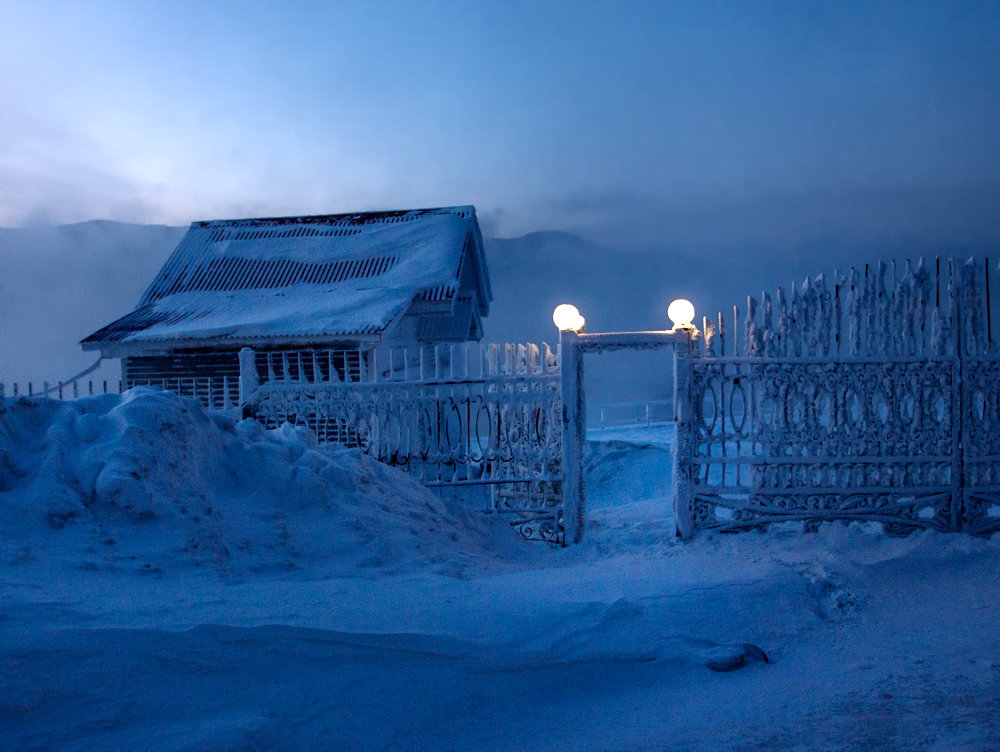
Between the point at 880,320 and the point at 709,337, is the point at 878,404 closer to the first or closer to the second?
the point at 880,320

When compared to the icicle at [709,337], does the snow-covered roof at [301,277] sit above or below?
above

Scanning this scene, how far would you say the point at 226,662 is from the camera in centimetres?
325

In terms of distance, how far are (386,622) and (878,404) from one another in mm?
5155

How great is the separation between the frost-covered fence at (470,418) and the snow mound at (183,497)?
1186 millimetres

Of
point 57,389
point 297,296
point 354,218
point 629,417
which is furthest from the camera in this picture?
point 629,417

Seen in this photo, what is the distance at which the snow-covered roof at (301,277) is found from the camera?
37.8 feet

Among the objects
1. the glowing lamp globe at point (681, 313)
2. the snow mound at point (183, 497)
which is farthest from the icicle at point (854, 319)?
the snow mound at point (183, 497)

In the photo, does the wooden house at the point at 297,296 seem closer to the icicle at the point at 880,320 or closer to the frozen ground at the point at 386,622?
the frozen ground at the point at 386,622

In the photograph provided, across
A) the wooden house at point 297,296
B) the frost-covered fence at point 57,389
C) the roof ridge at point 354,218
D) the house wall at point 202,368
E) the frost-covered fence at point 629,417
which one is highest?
the roof ridge at point 354,218

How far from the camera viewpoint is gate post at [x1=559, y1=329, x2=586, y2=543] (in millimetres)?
7312

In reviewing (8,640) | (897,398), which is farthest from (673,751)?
(897,398)

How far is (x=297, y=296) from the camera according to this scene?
13.4 metres

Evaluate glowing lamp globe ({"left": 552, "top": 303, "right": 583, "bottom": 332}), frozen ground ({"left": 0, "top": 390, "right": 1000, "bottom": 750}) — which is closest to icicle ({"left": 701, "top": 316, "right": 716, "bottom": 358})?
glowing lamp globe ({"left": 552, "top": 303, "right": 583, "bottom": 332})

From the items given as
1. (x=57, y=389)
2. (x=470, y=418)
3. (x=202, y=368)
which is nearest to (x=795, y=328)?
(x=470, y=418)
